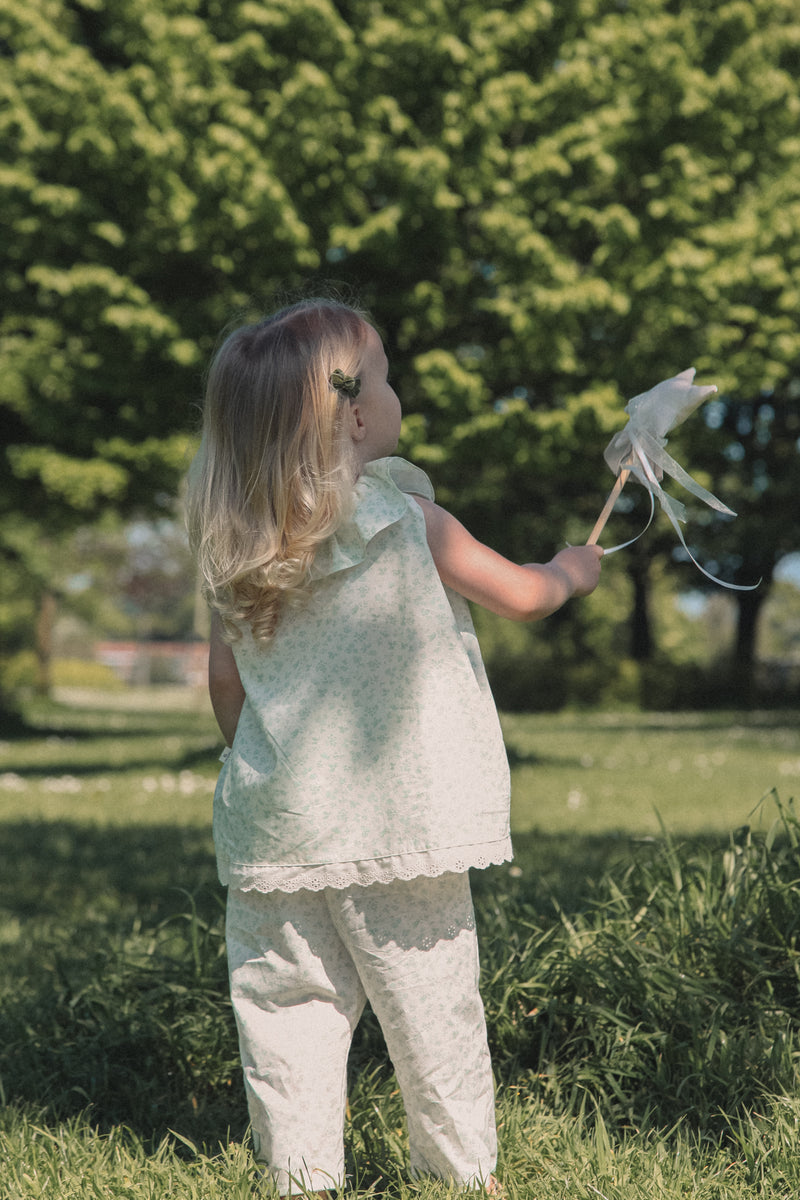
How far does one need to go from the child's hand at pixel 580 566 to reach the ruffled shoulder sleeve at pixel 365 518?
321mm

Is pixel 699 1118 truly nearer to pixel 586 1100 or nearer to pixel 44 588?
pixel 586 1100

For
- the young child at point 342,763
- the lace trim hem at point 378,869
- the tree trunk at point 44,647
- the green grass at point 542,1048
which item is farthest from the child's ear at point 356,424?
the tree trunk at point 44,647

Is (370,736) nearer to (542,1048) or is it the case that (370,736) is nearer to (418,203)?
(542,1048)

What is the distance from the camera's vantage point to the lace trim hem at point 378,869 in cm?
193

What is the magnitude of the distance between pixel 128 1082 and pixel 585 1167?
1.13 meters

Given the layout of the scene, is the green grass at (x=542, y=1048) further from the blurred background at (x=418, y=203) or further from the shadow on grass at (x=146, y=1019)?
the blurred background at (x=418, y=203)

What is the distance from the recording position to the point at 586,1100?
8.38ft

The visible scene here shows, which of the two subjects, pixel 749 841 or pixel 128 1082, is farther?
pixel 749 841

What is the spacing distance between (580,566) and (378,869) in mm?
671

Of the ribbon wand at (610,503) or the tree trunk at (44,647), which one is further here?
the tree trunk at (44,647)

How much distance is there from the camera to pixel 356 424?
2.09 meters

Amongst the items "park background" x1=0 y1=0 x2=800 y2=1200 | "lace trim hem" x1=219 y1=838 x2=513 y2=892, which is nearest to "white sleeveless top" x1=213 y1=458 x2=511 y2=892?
"lace trim hem" x1=219 y1=838 x2=513 y2=892

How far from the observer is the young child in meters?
1.97

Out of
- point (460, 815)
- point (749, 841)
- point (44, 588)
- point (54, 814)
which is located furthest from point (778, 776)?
point (44, 588)
